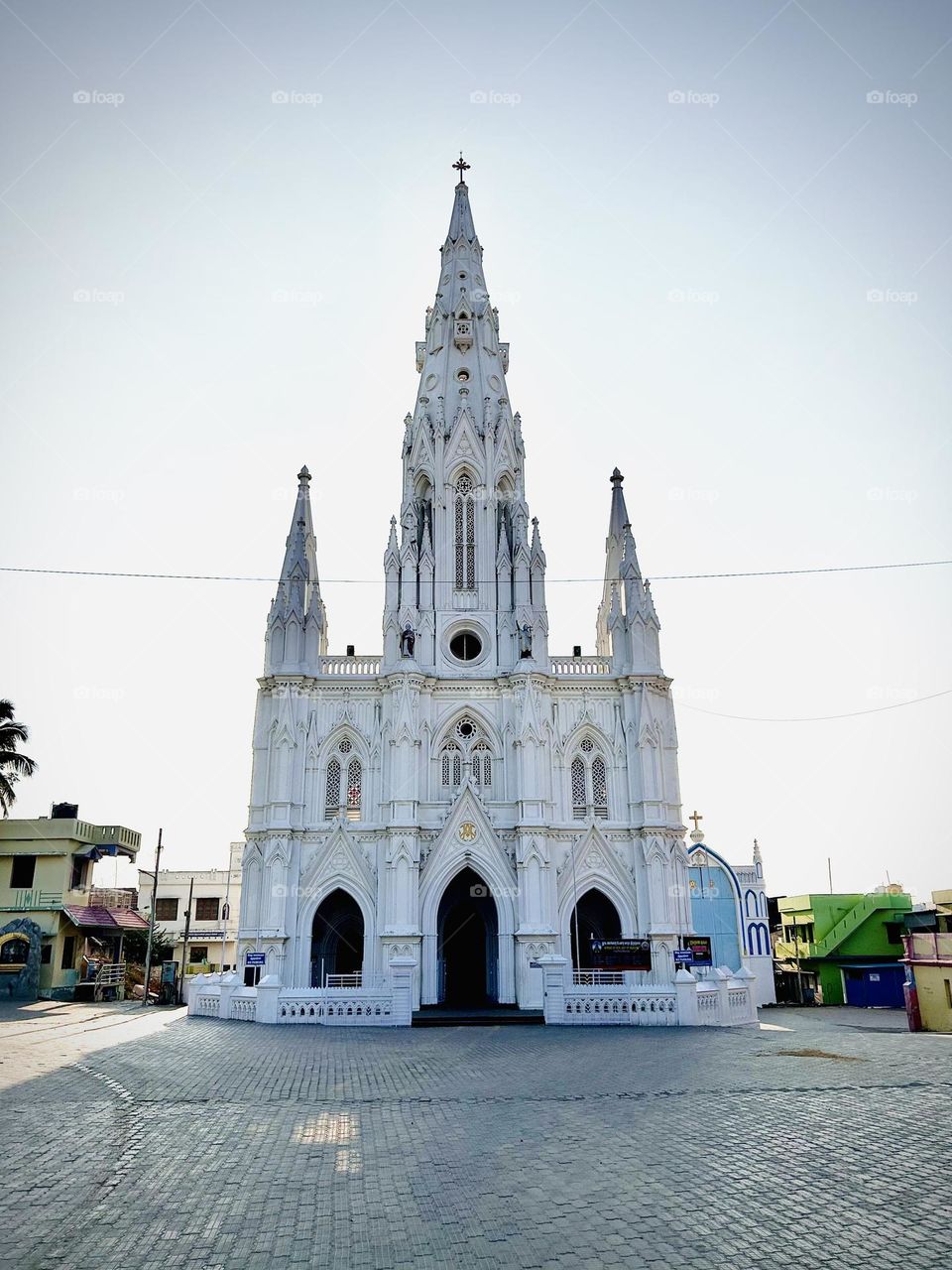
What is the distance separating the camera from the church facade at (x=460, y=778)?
33.2 metres

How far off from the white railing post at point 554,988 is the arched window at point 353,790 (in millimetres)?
11305

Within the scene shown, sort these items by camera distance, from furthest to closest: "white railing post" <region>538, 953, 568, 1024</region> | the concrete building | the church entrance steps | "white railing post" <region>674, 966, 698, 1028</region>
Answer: the concrete building < the church entrance steps < "white railing post" <region>538, 953, 568, 1024</region> < "white railing post" <region>674, 966, 698, 1028</region>

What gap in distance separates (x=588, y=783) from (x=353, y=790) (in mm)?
9329

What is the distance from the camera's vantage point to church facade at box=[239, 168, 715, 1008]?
33219 millimetres

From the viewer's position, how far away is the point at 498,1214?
7.64m

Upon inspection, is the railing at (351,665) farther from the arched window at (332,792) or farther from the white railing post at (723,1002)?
the white railing post at (723,1002)

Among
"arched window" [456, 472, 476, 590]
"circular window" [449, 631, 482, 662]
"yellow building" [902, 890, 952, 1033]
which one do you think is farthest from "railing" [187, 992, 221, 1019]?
"yellow building" [902, 890, 952, 1033]

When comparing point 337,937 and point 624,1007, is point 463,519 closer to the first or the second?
point 337,937

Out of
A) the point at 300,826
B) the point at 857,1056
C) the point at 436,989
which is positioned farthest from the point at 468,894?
the point at 857,1056

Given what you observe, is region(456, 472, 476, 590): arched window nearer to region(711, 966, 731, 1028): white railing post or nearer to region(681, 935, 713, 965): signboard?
region(681, 935, 713, 965): signboard

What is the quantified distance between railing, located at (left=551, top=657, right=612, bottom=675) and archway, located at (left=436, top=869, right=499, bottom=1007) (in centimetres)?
900

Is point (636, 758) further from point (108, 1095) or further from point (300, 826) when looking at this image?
point (108, 1095)

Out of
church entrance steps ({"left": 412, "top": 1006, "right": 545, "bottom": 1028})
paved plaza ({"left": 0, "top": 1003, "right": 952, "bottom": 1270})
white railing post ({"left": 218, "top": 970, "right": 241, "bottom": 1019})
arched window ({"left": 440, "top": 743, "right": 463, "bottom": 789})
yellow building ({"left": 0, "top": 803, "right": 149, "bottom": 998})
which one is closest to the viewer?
paved plaza ({"left": 0, "top": 1003, "right": 952, "bottom": 1270})

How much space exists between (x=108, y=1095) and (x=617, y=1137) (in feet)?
24.7
